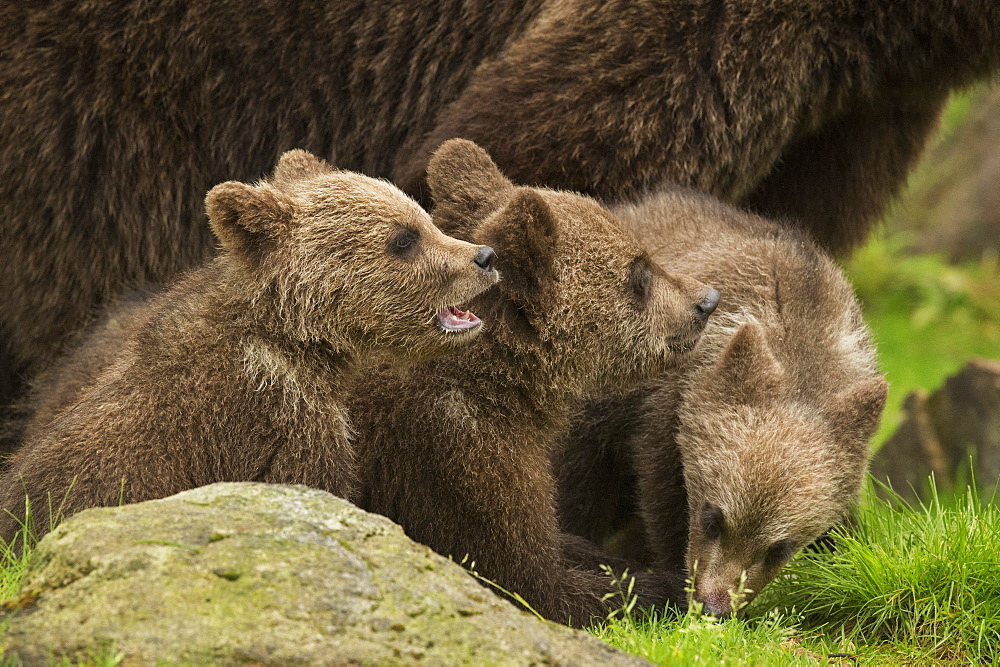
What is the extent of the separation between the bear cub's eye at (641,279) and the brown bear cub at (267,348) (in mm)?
730

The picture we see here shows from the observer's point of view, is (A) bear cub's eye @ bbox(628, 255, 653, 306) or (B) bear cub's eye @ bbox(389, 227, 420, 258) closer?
(B) bear cub's eye @ bbox(389, 227, 420, 258)

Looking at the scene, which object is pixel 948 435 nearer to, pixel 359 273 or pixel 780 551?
pixel 780 551

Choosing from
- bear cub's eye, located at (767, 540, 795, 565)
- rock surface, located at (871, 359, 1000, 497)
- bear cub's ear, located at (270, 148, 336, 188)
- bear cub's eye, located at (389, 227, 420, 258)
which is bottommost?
rock surface, located at (871, 359, 1000, 497)

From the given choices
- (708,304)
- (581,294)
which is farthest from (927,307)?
(581,294)

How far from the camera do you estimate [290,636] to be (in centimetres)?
364

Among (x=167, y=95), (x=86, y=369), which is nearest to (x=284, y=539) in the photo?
(x=86, y=369)

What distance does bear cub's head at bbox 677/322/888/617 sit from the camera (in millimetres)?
5387

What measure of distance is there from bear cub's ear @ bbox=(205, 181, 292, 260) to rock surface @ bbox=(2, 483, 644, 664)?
3.67 ft

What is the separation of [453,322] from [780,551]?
1.66 meters

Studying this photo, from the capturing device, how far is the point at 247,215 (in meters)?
4.93

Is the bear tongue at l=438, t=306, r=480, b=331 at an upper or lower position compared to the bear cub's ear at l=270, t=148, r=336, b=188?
lower

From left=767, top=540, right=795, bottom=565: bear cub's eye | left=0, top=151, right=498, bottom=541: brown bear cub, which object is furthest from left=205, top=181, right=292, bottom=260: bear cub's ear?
left=767, top=540, right=795, bottom=565: bear cub's eye

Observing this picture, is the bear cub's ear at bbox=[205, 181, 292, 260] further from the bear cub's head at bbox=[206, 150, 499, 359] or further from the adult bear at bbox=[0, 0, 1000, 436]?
the adult bear at bbox=[0, 0, 1000, 436]

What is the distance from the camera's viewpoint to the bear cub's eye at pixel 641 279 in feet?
18.3
